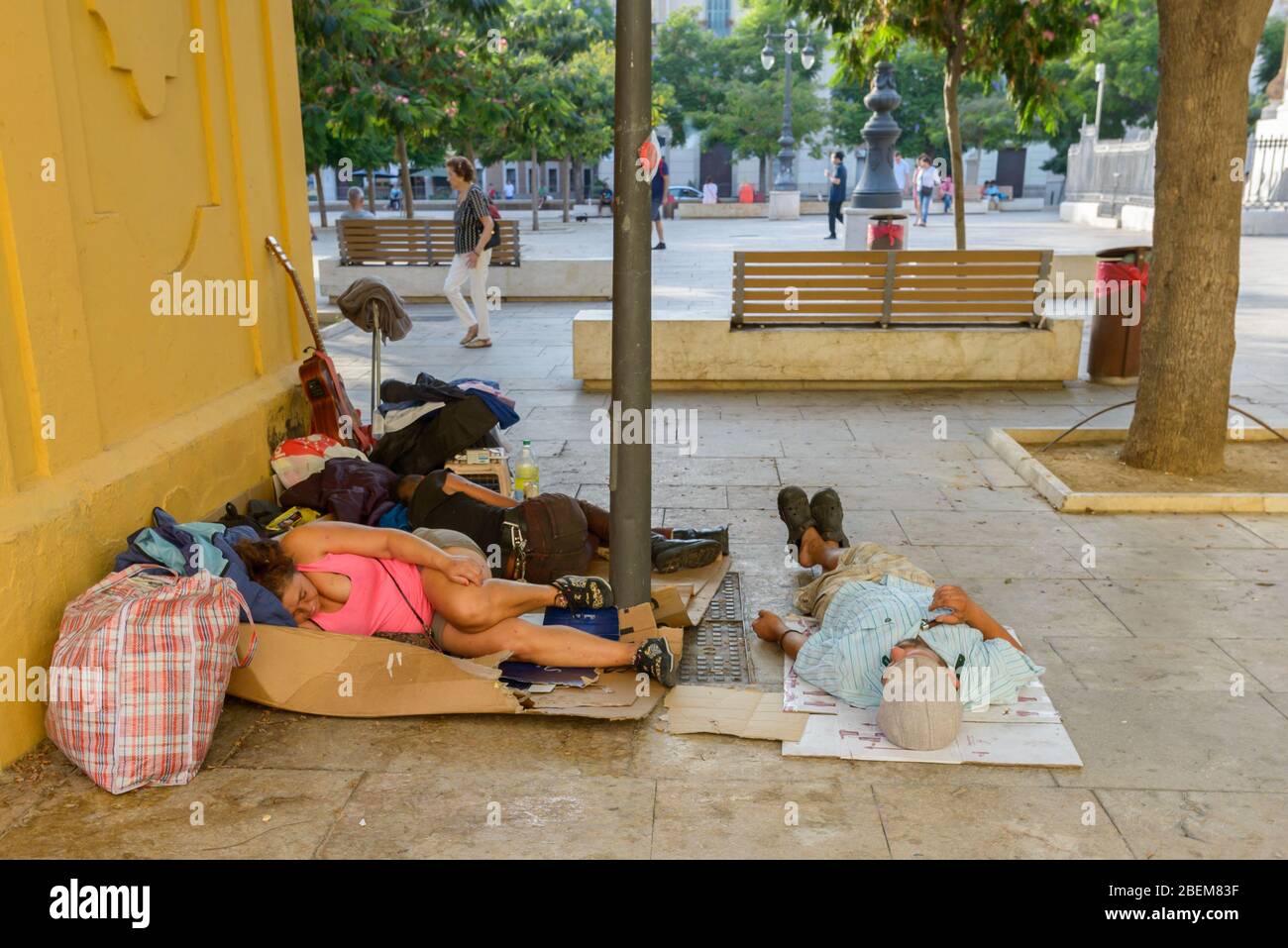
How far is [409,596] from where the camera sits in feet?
14.4

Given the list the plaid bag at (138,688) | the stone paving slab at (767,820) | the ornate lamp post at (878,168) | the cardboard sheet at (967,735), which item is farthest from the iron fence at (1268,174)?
the plaid bag at (138,688)

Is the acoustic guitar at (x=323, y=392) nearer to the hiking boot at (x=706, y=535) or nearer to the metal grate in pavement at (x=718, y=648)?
the hiking boot at (x=706, y=535)

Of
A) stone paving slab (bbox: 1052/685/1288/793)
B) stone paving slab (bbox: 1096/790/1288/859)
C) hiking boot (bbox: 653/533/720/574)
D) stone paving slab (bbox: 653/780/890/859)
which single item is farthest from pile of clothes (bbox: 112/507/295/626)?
stone paving slab (bbox: 1096/790/1288/859)

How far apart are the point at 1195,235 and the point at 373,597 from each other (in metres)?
5.20

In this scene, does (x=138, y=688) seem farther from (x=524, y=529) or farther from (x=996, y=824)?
(x=996, y=824)

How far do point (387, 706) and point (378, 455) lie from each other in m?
2.43

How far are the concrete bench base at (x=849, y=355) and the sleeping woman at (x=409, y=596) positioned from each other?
5.26 meters

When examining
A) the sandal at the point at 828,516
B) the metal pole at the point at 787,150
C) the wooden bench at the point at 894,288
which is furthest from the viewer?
the metal pole at the point at 787,150

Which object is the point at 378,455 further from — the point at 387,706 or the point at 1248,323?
the point at 1248,323

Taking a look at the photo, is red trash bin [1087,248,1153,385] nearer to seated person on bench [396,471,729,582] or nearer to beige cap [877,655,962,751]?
seated person on bench [396,471,729,582]

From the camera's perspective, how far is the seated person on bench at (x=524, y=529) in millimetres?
5078

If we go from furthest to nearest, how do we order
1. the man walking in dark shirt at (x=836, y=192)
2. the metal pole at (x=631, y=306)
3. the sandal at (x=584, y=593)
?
1. the man walking in dark shirt at (x=836, y=192)
2. the sandal at (x=584, y=593)
3. the metal pole at (x=631, y=306)

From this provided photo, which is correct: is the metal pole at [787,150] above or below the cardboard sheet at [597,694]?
above

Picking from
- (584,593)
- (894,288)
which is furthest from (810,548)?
(894,288)
